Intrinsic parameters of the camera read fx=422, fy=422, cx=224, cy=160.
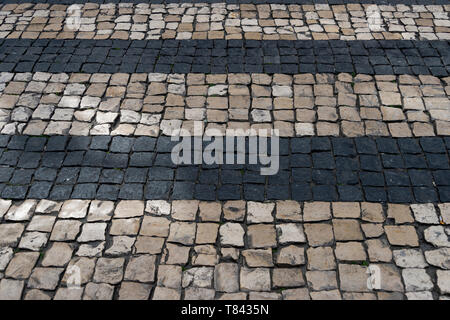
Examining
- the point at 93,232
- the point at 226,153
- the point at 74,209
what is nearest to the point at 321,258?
the point at 226,153

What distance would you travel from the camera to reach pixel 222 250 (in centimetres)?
449

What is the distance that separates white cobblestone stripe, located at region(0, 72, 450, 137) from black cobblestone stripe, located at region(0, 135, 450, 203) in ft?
0.72

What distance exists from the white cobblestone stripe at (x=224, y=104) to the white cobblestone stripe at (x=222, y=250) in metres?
1.27

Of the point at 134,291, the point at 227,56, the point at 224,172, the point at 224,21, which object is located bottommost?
the point at 134,291

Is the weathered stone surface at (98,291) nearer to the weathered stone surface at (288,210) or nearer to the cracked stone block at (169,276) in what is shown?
the cracked stone block at (169,276)

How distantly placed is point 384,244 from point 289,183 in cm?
126

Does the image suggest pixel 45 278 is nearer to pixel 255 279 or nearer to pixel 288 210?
pixel 255 279

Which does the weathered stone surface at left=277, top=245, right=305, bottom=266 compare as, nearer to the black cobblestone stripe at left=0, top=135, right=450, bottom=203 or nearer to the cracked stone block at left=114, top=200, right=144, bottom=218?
the black cobblestone stripe at left=0, top=135, right=450, bottom=203

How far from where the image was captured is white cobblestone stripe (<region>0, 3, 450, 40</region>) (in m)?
7.37

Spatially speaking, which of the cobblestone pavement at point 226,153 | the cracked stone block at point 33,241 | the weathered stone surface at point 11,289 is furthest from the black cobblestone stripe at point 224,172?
the weathered stone surface at point 11,289

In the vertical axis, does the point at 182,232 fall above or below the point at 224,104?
below

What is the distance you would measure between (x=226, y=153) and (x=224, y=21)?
3.33 metres

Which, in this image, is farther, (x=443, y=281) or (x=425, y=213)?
(x=425, y=213)
